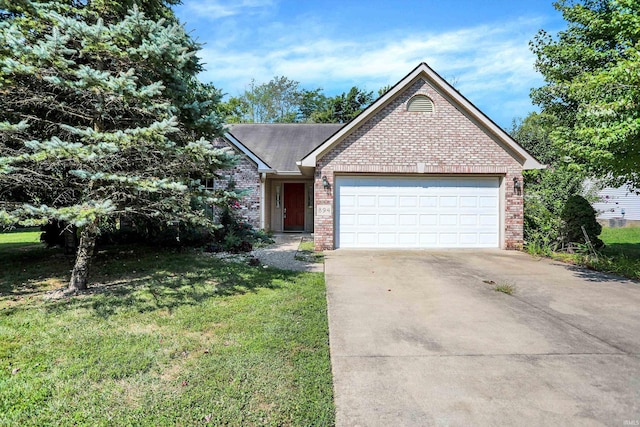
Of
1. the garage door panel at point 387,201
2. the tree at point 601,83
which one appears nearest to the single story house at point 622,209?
the tree at point 601,83

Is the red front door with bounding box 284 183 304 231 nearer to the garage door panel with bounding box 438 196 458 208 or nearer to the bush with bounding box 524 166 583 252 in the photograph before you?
the garage door panel with bounding box 438 196 458 208

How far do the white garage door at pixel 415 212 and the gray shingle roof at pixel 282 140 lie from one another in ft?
17.3

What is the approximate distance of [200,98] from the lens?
6492 millimetres

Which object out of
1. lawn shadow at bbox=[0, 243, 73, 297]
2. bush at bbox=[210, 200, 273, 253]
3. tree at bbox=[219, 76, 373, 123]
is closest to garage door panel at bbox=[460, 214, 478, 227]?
bush at bbox=[210, 200, 273, 253]

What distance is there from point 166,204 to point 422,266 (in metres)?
5.59

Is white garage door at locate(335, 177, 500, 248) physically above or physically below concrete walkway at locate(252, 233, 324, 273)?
above

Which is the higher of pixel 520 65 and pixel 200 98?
pixel 520 65

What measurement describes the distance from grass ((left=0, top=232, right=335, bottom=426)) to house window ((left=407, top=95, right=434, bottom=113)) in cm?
653

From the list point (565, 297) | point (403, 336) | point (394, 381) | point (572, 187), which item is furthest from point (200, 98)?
point (572, 187)

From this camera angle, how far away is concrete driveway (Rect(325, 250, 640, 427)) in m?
2.64

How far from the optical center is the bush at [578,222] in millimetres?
9484

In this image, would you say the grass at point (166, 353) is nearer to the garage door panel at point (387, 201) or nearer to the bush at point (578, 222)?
the garage door panel at point (387, 201)

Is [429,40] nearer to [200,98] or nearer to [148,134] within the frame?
[200,98]

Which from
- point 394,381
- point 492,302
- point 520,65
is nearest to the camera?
point 394,381
